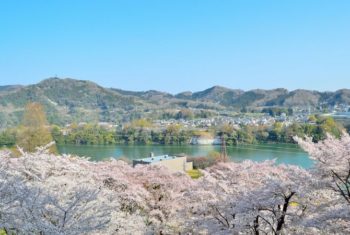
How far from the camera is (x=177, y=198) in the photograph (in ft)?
26.7

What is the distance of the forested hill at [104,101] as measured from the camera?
89812 millimetres

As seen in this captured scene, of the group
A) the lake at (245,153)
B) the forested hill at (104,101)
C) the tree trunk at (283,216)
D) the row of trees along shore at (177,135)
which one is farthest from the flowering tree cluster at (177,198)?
the forested hill at (104,101)

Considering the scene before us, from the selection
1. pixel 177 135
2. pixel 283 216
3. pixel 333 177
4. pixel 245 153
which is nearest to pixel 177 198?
pixel 283 216

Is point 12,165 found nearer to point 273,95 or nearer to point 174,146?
point 174,146

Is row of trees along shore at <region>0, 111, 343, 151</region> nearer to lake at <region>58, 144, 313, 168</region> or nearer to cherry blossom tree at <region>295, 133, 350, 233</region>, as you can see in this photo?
lake at <region>58, 144, 313, 168</region>

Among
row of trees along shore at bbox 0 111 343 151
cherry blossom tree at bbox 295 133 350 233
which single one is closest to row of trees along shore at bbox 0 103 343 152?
row of trees along shore at bbox 0 111 343 151

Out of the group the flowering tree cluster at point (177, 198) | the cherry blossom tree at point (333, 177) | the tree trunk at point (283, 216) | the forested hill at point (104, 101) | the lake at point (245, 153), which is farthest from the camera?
the forested hill at point (104, 101)

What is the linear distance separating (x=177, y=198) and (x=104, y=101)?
107 meters

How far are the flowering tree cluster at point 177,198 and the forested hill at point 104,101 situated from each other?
7075 centimetres

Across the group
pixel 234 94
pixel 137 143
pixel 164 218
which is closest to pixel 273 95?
pixel 234 94

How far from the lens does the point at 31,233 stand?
393 cm

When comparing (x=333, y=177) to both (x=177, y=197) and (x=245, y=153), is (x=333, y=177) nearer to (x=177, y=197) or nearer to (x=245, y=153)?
(x=177, y=197)

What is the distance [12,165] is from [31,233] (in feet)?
15.7

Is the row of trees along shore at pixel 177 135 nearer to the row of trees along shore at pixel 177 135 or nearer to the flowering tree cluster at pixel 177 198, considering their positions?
the row of trees along shore at pixel 177 135
